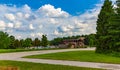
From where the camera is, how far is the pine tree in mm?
36562

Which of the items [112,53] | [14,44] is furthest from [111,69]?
[14,44]

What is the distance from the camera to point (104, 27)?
39625 millimetres

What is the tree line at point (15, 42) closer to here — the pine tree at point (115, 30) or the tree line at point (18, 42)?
the tree line at point (18, 42)

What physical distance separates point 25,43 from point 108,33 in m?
77.2

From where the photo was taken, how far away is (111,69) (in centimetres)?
1750

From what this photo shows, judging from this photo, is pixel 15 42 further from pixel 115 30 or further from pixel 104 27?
pixel 115 30

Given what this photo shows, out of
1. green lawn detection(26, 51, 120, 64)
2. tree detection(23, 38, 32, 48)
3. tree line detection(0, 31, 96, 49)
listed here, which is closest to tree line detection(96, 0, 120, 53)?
green lawn detection(26, 51, 120, 64)

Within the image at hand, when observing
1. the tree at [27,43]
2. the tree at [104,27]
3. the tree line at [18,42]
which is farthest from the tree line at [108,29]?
the tree at [27,43]

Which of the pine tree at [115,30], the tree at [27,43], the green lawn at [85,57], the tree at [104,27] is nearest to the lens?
the green lawn at [85,57]

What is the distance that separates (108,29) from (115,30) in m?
1.73

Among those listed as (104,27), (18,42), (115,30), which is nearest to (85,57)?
(115,30)

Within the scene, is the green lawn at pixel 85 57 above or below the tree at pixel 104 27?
below

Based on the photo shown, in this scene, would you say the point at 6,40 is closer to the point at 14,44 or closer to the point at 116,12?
the point at 14,44

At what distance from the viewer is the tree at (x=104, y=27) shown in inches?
1524
